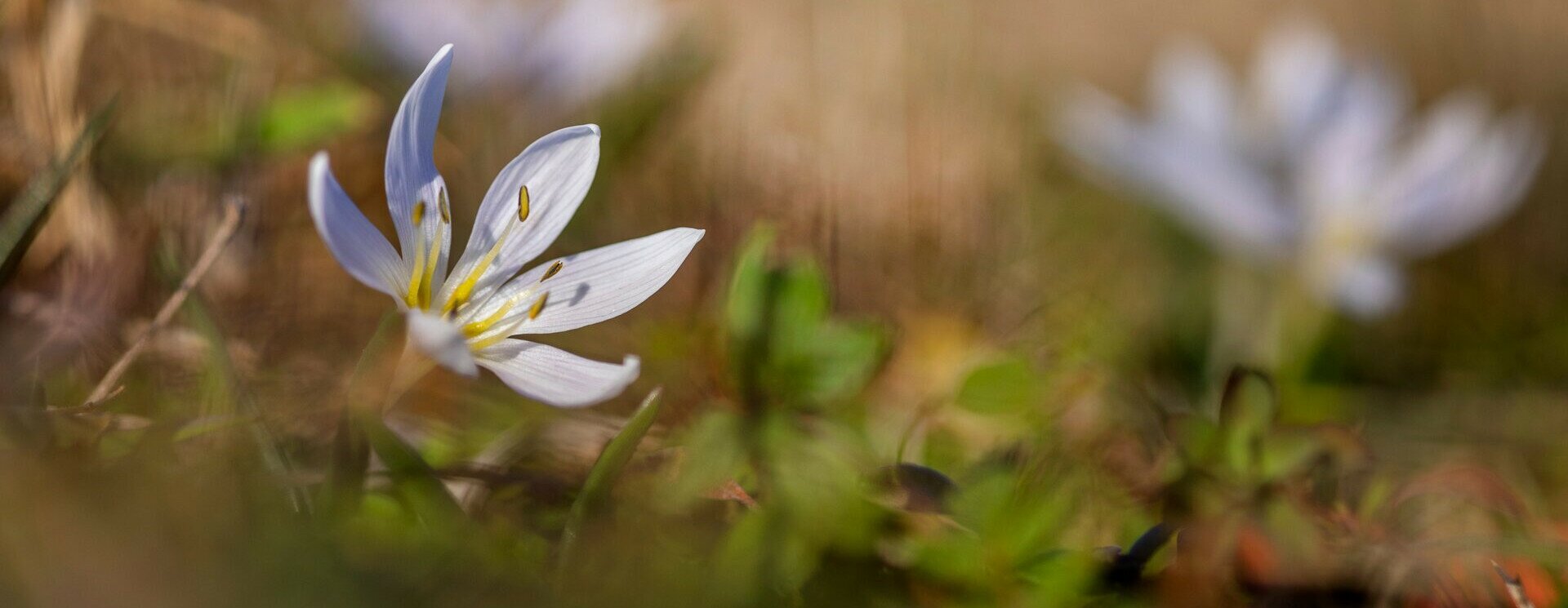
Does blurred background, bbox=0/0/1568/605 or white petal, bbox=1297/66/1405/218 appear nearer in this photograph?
blurred background, bbox=0/0/1568/605

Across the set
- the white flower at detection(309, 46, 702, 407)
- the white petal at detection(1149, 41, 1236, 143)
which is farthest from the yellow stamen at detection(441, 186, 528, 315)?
the white petal at detection(1149, 41, 1236, 143)

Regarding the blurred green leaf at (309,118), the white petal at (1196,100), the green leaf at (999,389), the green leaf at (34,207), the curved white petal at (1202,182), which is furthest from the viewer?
the white petal at (1196,100)

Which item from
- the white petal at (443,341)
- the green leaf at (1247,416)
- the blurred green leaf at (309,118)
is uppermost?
the green leaf at (1247,416)

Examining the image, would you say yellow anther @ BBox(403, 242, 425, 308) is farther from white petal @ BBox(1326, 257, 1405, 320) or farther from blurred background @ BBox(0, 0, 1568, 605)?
white petal @ BBox(1326, 257, 1405, 320)

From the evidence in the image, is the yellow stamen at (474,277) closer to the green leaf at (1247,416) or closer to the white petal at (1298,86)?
the green leaf at (1247,416)

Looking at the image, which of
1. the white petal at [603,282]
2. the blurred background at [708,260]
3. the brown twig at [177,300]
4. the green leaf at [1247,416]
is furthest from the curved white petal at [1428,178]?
the brown twig at [177,300]

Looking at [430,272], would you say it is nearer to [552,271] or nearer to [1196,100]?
[552,271]
